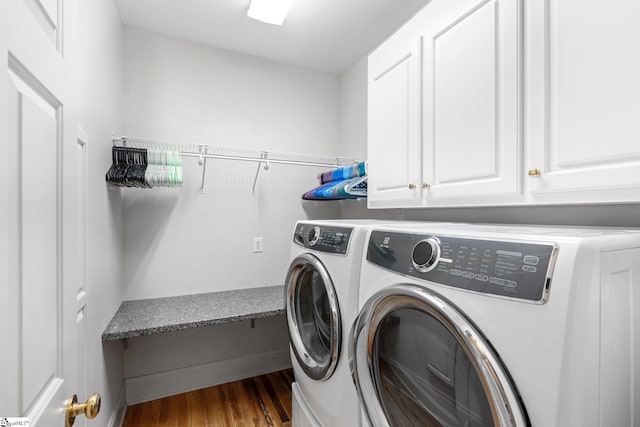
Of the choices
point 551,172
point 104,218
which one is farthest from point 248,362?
point 551,172

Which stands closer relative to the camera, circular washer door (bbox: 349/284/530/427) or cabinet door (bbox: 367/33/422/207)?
circular washer door (bbox: 349/284/530/427)

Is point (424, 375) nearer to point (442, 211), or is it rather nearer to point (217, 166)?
point (442, 211)

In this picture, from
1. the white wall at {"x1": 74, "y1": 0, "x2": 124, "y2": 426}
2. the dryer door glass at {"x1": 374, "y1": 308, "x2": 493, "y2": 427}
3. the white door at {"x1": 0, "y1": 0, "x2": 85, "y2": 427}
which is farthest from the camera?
the white wall at {"x1": 74, "y1": 0, "x2": 124, "y2": 426}

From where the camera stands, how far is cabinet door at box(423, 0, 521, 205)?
3.33ft

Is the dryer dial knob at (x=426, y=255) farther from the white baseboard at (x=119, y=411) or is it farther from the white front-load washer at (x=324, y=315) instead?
the white baseboard at (x=119, y=411)

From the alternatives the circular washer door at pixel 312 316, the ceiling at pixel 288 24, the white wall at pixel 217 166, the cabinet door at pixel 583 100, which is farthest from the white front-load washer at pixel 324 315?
the ceiling at pixel 288 24

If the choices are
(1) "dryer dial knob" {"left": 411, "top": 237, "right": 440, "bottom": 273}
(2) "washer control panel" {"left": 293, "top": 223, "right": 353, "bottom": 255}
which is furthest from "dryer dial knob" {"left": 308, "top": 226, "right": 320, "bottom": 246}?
(1) "dryer dial knob" {"left": 411, "top": 237, "right": 440, "bottom": 273}

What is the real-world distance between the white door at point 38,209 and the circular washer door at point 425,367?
0.82 meters

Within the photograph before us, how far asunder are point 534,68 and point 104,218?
6.53ft

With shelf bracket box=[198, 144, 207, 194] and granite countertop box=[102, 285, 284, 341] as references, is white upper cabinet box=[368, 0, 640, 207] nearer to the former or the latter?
granite countertop box=[102, 285, 284, 341]

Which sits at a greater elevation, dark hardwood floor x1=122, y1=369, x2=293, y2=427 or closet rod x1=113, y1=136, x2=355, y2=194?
closet rod x1=113, y1=136, x2=355, y2=194

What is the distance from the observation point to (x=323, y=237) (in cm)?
137

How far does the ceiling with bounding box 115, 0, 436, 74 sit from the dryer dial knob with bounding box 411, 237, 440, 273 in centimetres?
168

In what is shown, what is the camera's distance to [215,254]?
2.32 m
